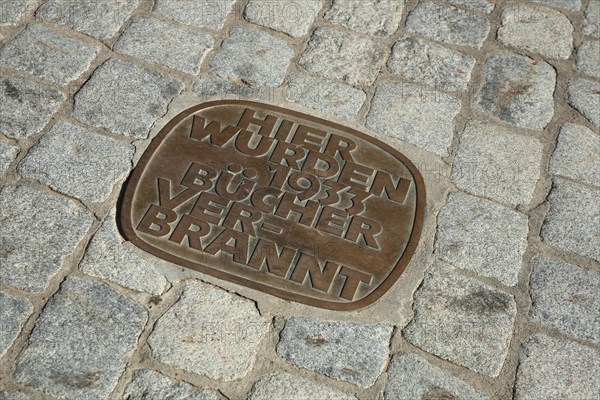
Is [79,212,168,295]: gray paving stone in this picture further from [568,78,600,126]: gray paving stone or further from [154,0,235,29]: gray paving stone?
[568,78,600,126]: gray paving stone

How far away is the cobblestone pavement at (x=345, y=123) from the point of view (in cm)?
265

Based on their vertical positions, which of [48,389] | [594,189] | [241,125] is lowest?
[48,389]

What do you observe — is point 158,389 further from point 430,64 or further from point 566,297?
point 430,64

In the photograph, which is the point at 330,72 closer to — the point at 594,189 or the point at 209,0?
the point at 209,0

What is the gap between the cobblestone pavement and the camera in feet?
8.69

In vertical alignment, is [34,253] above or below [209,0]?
below

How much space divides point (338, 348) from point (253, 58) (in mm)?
1543

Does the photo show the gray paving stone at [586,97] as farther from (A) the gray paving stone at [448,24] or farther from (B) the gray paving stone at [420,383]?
(B) the gray paving stone at [420,383]

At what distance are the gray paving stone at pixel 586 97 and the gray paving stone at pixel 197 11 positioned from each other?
1.70 meters

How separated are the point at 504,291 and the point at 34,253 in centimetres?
172

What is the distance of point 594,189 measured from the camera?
339 centimetres

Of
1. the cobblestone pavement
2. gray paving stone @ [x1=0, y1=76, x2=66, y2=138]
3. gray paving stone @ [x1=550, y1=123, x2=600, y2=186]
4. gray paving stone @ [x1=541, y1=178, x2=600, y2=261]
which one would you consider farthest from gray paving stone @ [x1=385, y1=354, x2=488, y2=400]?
gray paving stone @ [x1=0, y1=76, x2=66, y2=138]

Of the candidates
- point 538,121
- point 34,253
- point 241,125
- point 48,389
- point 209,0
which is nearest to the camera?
point 48,389

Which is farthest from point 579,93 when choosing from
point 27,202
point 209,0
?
point 27,202
